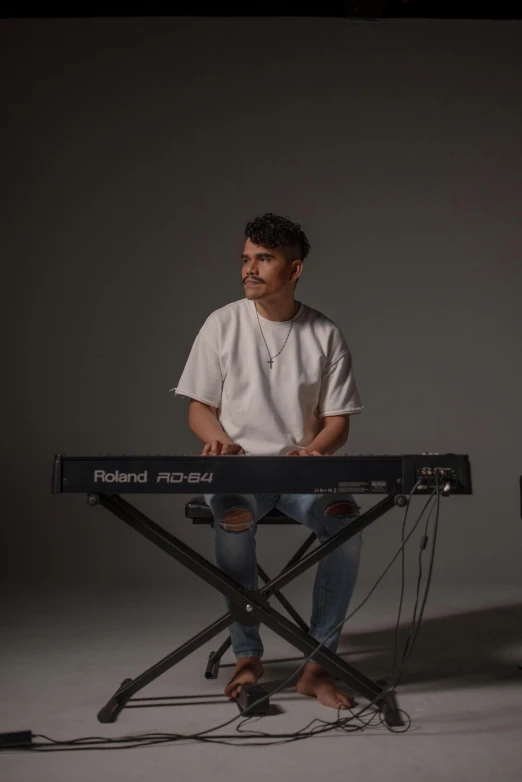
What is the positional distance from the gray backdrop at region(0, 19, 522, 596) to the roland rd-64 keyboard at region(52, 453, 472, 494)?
239 centimetres

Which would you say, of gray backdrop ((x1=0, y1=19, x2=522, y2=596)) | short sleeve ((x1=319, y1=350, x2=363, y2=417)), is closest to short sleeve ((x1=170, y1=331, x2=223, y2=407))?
short sleeve ((x1=319, y1=350, x2=363, y2=417))

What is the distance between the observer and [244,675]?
96.1 inches

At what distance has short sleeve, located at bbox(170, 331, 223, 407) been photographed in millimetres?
2699

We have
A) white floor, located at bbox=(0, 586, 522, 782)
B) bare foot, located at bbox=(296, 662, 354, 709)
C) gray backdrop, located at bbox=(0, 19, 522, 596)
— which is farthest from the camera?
gray backdrop, located at bbox=(0, 19, 522, 596)

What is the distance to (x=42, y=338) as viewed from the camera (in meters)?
4.60

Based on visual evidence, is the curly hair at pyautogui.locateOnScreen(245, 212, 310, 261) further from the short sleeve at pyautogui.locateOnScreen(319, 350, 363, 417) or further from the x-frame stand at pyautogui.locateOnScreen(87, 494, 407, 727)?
the x-frame stand at pyautogui.locateOnScreen(87, 494, 407, 727)

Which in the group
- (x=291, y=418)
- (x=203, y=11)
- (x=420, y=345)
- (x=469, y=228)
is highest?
(x=203, y=11)

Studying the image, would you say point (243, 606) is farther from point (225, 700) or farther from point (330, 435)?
point (330, 435)

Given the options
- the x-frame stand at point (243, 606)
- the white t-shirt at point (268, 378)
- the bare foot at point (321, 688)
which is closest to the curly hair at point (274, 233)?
the white t-shirt at point (268, 378)

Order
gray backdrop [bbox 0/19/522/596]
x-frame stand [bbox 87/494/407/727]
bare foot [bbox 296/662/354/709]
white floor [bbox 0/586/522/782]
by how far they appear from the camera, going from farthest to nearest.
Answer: gray backdrop [bbox 0/19/522/596], bare foot [bbox 296/662/354/709], x-frame stand [bbox 87/494/407/727], white floor [bbox 0/586/522/782]

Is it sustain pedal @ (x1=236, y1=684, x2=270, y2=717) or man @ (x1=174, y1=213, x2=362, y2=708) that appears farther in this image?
man @ (x1=174, y1=213, x2=362, y2=708)

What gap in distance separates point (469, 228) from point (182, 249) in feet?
4.69

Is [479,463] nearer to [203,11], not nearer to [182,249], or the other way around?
[182,249]

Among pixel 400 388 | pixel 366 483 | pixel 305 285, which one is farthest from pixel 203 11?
pixel 366 483
